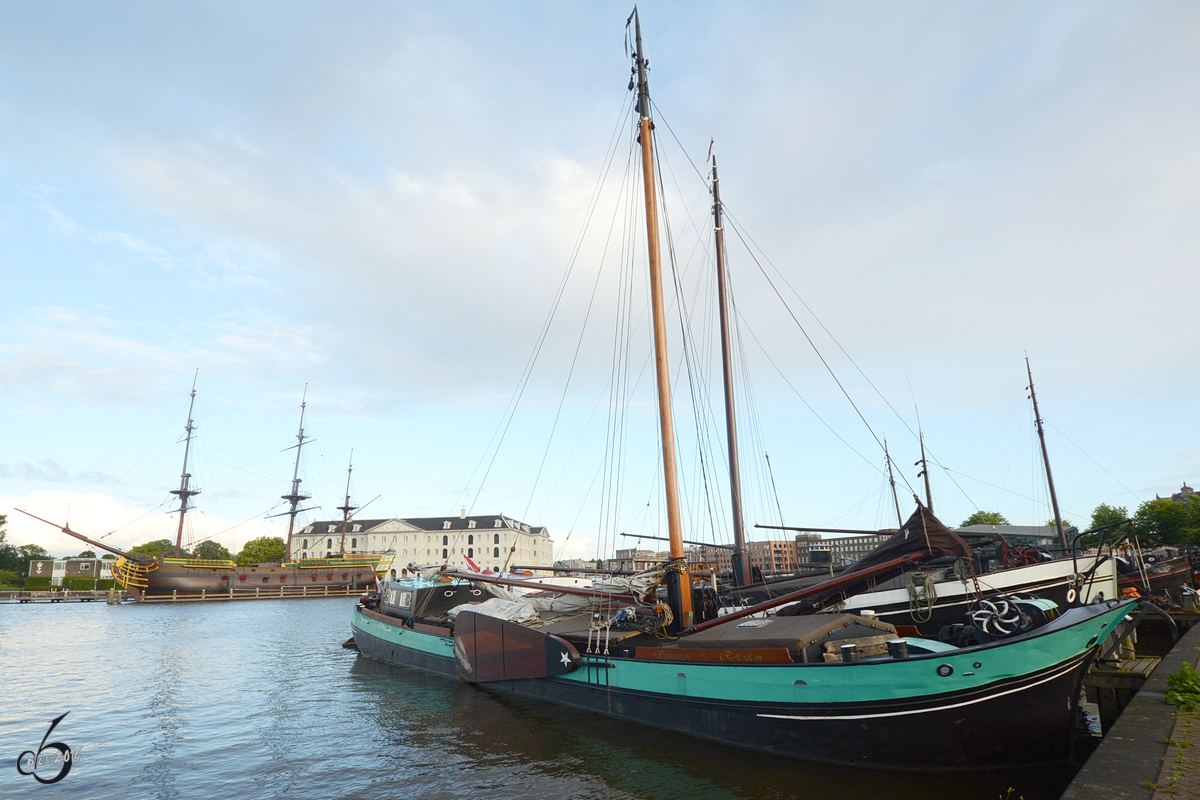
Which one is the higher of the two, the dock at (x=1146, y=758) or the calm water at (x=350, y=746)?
the dock at (x=1146, y=758)

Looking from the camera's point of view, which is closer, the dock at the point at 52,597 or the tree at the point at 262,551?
the dock at the point at 52,597

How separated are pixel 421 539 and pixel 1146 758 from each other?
136823 mm

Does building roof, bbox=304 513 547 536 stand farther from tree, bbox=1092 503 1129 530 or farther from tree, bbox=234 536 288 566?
tree, bbox=1092 503 1129 530

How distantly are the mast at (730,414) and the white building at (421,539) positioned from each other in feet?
361

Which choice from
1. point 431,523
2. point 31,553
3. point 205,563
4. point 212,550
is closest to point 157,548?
point 212,550

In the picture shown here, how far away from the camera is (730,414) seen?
24719 mm

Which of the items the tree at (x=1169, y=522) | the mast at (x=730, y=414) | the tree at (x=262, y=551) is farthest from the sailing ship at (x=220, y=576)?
the tree at (x=1169, y=522)

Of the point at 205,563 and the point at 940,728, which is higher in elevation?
the point at 205,563

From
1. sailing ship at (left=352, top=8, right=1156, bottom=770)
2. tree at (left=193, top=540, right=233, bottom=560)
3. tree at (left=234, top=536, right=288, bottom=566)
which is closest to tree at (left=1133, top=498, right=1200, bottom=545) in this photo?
sailing ship at (left=352, top=8, right=1156, bottom=770)

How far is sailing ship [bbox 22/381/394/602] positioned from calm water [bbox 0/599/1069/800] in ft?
170

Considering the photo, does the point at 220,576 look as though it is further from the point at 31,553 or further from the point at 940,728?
the point at 940,728

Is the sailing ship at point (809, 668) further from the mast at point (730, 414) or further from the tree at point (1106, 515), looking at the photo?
the tree at point (1106, 515)

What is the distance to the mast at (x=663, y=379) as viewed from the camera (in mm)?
14250

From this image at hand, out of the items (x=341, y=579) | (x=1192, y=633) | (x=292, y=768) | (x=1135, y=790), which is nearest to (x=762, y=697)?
(x=1135, y=790)
